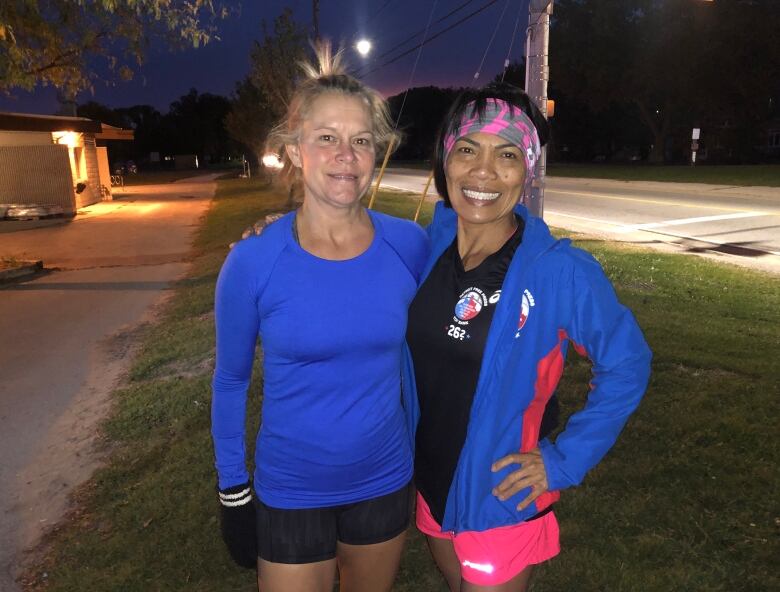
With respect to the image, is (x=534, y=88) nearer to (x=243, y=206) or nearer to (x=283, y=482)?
(x=283, y=482)

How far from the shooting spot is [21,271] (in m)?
11.9

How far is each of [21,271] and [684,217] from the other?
15962 millimetres

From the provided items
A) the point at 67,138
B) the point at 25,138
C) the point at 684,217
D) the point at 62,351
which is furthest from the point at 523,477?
the point at 67,138

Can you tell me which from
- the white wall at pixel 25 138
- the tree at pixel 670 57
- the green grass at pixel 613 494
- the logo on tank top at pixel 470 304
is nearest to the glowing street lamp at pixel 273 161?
the logo on tank top at pixel 470 304

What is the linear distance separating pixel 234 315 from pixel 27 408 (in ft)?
16.3

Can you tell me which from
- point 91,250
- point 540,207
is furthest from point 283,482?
point 91,250

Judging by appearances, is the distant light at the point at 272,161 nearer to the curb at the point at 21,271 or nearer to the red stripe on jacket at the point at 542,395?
the red stripe on jacket at the point at 542,395

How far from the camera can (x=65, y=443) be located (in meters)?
5.12

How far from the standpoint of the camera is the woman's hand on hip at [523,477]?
1.91 metres

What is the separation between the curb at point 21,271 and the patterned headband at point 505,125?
11.7 metres

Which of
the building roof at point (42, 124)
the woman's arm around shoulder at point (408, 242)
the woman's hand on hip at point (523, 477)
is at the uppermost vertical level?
the building roof at point (42, 124)

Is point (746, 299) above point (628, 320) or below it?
below

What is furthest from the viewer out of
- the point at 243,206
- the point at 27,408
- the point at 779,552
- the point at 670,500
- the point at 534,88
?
the point at 243,206

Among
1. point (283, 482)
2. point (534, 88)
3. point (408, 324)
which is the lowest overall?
point (283, 482)
